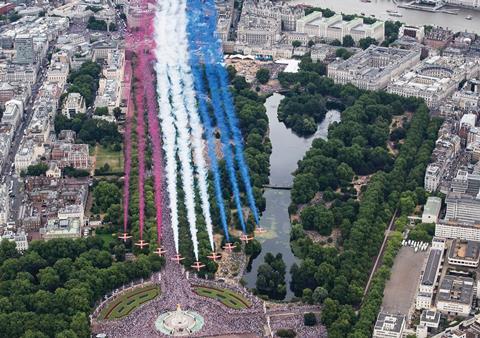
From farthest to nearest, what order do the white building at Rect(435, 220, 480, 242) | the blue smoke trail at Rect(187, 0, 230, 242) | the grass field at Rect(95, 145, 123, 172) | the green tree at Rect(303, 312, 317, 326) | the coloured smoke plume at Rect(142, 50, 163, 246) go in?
the grass field at Rect(95, 145, 123, 172) → the blue smoke trail at Rect(187, 0, 230, 242) → the coloured smoke plume at Rect(142, 50, 163, 246) → the white building at Rect(435, 220, 480, 242) → the green tree at Rect(303, 312, 317, 326)

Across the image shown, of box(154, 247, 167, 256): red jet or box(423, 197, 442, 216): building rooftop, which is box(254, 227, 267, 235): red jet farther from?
box(423, 197, 442, 216): building rooftop

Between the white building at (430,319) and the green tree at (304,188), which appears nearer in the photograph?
the white building at (430,319)

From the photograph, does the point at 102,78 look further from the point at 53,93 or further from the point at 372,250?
the point at 372,250

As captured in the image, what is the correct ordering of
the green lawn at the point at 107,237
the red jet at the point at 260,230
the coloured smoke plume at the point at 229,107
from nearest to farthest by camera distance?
the green lawn at the point at 107,237, the red jet at the point at 260,230, the coloured smoke plume at the point at 229,107

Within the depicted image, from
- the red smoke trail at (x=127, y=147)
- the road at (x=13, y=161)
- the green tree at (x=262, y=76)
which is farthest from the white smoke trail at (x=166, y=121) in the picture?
the road at (x=13, y=161)

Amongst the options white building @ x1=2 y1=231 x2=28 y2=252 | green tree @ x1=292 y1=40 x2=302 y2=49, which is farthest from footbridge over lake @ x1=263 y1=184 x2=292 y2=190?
green tree @ x1=292 y1=40 x2=302 y2=49

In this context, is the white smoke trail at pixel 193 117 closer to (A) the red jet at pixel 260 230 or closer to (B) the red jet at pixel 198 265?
(B) the red jet at pixel 198 265

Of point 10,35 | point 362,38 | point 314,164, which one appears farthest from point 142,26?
point 314,164
